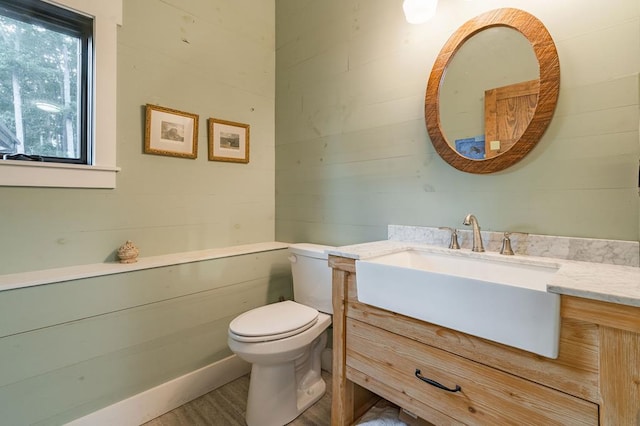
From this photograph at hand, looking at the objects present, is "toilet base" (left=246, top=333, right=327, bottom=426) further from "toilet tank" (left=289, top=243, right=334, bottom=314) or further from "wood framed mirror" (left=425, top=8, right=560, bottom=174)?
"wood framed mirror" (left=425, top=8, right=560, bottom=174)

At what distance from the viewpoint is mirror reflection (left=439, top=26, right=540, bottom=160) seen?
3.82ft

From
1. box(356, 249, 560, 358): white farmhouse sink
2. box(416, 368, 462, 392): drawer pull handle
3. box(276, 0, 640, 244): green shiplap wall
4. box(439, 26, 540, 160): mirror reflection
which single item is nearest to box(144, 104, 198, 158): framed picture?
box(276, 0, 640, 244): green shiplap wall

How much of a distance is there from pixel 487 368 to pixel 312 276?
1.05 metres

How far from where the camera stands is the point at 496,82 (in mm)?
1238

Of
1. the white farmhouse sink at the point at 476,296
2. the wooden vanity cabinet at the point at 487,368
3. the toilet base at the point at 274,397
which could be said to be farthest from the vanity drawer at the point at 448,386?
the toilet base at the point at 274,397

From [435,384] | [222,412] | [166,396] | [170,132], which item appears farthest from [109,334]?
[435,384]

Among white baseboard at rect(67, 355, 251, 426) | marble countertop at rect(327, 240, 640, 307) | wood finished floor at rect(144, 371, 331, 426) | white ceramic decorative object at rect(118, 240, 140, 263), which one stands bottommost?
wood finished floor at rect(144, 371, 331, 426)

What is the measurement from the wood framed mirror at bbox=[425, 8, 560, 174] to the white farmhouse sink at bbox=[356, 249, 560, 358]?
0.44 m

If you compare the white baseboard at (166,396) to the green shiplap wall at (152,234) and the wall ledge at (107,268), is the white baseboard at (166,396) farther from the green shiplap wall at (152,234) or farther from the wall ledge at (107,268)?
the wall ledge at (107,268)

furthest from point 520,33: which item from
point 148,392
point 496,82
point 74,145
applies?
point 148,392

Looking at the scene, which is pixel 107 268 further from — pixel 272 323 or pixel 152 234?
pixel 272 323

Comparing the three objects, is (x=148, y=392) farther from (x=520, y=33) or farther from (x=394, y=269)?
(x=520, y=33)

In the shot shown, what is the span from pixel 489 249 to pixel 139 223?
1798mm

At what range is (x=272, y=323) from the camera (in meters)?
1.40
